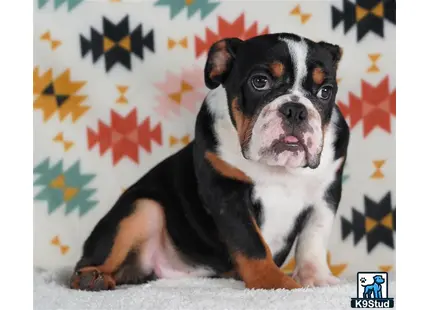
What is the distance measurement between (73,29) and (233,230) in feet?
2.80

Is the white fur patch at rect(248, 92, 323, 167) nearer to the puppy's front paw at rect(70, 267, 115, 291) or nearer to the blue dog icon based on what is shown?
the blue dog icon

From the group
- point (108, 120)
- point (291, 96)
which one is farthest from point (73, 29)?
point (291, 96)

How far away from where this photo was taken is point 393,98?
6.38ft

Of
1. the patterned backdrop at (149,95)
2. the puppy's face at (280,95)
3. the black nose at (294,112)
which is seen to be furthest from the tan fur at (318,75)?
the patterned backdrop at (149,95)

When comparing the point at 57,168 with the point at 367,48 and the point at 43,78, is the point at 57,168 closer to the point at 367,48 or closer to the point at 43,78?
the point at 43,78

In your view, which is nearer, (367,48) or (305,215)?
(305,215)

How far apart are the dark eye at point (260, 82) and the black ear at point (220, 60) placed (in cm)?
13

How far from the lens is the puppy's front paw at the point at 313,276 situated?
5.85ft

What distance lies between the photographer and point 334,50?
183 cm

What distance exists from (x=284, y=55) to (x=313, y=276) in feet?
2.08

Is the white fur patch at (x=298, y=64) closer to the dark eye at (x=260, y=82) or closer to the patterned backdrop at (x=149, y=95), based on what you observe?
the dark eye at (x=260, y=82)

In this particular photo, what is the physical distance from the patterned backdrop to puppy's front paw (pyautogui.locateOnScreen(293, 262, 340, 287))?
0.18 m

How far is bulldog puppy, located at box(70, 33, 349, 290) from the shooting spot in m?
1.66

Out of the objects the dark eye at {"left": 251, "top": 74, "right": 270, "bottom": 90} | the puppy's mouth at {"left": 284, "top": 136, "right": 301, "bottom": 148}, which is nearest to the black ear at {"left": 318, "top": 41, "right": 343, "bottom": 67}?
the dark eye at {"left": 251, "top": 74, "right": 270, "bottom": 90}
